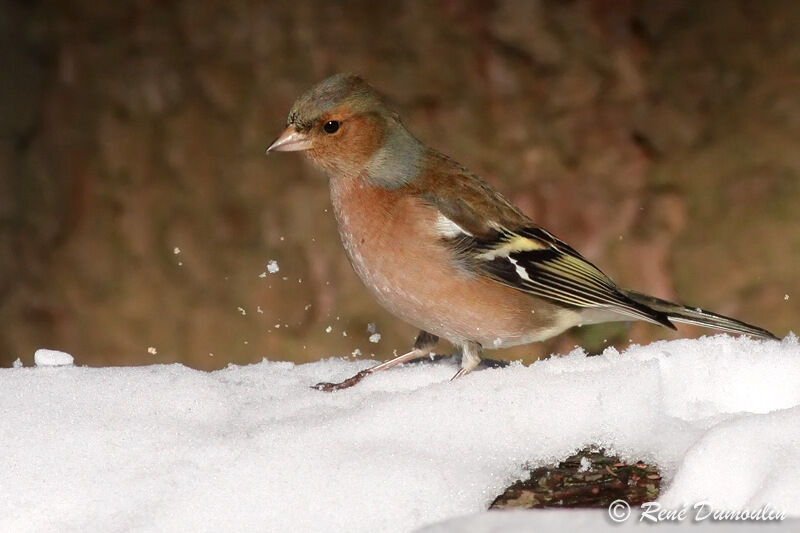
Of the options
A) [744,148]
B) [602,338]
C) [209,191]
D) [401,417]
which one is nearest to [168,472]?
[401,417]

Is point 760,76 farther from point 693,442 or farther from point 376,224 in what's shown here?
point 693,442

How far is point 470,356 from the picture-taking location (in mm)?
3953

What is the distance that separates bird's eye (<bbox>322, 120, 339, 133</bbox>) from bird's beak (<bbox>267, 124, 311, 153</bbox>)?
78 mm

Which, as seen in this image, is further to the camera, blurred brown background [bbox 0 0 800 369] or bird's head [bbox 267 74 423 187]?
blurred brown background [bbox 0 0 800 369]

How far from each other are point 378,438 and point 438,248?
3.40 feet

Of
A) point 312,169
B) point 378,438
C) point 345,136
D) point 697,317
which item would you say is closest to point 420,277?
point 345,136

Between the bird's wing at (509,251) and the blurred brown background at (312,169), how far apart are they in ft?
4.85

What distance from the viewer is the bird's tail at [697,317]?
4047 millimetres

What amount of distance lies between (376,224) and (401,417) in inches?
38.6

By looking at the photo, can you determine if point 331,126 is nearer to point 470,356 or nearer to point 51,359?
point 470,356

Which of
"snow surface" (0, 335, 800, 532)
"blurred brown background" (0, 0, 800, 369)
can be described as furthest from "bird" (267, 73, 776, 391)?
"blurred brown background" (0, 0, 800, 369)

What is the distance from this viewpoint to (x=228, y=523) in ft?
8.86

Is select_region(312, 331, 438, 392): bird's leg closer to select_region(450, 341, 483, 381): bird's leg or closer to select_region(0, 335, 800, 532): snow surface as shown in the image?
select_region(0, 335, 800, 532): snow surface

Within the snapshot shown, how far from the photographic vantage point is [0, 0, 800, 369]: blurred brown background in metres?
6.02
